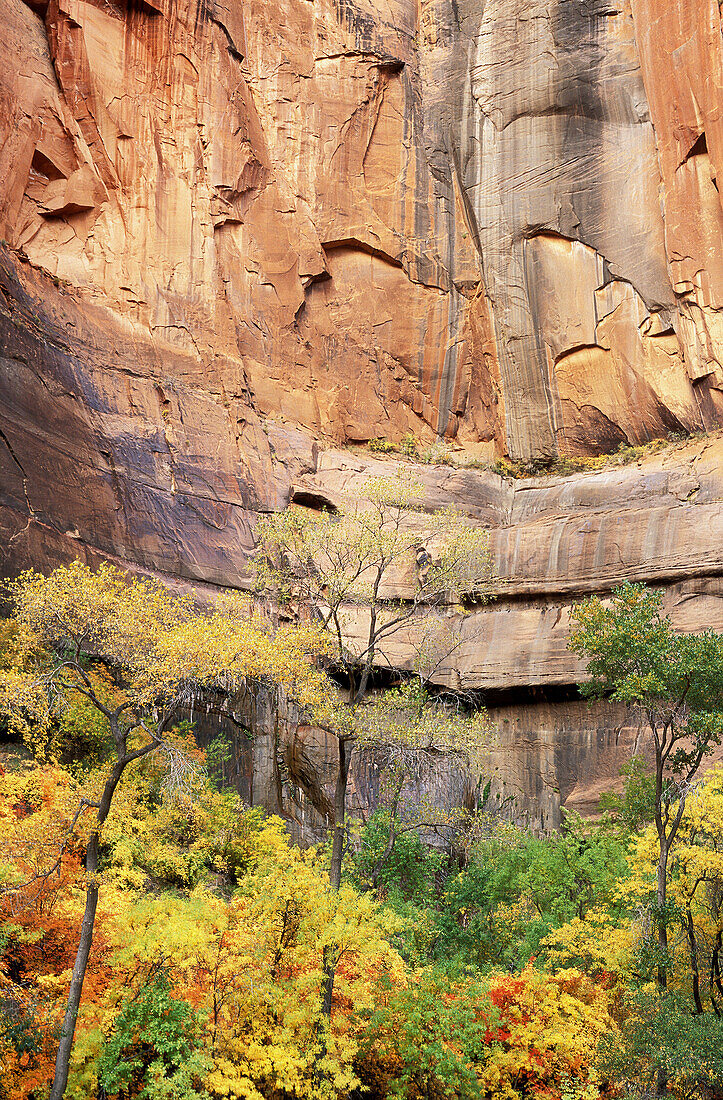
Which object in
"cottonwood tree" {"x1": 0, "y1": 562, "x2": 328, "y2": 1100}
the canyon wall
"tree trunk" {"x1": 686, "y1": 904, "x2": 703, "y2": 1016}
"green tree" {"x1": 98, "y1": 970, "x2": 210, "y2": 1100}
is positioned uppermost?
the canyon wall

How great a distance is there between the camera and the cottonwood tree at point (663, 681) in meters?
14.8

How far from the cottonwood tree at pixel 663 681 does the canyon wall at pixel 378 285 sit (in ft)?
38.5

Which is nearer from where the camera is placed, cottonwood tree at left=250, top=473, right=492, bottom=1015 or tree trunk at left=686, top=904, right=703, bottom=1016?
tree trunk at left=686, top=904, right=703, bottom=1016

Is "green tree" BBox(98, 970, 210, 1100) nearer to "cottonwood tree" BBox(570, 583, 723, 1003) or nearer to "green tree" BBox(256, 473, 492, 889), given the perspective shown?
"green tree" BBox(256, 473, 492, 889)

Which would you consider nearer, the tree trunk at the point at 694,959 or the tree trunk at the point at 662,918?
the tree trunk at the point at 694,959

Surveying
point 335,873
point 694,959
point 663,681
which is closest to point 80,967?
point 335,873

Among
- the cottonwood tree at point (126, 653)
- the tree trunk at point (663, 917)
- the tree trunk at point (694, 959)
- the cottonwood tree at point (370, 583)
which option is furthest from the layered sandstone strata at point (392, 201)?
the tree trunk at point (694, 959)

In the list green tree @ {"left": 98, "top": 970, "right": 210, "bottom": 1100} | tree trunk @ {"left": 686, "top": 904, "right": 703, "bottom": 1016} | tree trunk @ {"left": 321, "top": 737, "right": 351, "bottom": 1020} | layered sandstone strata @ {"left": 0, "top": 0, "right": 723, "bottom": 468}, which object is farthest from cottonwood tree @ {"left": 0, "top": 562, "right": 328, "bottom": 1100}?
layered sandstone strata @ {"left": 0, "top": 0, "right": 723, "bottom": 468}

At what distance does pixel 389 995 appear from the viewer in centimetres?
1441

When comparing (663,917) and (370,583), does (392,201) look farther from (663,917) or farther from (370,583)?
(663,917)

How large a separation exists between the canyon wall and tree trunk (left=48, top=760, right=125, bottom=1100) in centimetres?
1173

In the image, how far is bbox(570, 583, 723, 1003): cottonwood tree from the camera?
14.8m

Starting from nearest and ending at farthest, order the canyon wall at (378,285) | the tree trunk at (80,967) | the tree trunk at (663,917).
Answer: the tree trunk at (80,967)
the tree trunk at (663,917)
the canyon wall at (378,285)

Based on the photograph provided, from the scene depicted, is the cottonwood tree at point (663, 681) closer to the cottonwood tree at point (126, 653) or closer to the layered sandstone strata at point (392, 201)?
the cottonwood tree at point (126, 653)
